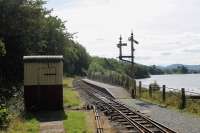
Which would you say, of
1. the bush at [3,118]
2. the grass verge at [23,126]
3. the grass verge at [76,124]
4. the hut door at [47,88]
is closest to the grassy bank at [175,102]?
the grass verge at [76,124]

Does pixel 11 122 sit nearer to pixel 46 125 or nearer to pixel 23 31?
pixel 46 125

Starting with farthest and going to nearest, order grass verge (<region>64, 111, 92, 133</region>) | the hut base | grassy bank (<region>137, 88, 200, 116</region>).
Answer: grassy bank (<region>137, 88, 200, 116</region>) < the hut base < grass verge (<region>64, 111, 92, 133</region>)

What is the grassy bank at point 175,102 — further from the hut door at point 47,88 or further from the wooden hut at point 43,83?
the hut door at point 47,88

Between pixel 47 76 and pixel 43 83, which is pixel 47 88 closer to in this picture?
pixel 43 83

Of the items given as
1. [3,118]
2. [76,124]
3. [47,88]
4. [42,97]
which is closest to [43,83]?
[47,88]

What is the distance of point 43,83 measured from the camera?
86.3 feet

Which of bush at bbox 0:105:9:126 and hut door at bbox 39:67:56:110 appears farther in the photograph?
hut door at bbox 39:67:56:110

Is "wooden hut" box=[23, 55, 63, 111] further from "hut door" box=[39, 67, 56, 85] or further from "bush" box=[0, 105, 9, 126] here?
"bush" box=[0, 105, 9, 126]

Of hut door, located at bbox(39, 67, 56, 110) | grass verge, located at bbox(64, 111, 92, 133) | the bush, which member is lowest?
grass verge, located at bbox(64, 111, 92, 133)

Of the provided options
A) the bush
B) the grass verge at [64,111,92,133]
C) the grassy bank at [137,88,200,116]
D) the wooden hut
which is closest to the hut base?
the wooden hut

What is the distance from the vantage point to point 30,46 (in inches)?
1430

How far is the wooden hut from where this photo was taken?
2603 centimetres

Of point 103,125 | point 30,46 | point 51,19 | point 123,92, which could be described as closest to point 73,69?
point 51,19

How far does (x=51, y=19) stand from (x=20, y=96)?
→ 108 ft
